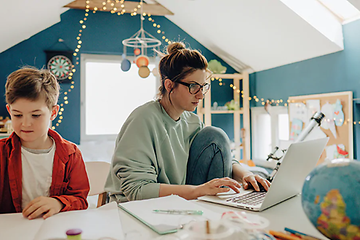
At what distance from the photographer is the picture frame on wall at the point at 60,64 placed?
350 centimetres

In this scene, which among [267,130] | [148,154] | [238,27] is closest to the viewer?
[148,154]

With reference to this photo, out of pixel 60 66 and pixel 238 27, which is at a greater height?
pixel 238 27

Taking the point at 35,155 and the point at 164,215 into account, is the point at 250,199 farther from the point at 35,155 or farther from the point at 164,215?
the point at 35,155

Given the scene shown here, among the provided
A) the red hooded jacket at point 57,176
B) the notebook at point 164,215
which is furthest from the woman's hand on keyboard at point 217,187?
the red hooded jacket at point 57,176

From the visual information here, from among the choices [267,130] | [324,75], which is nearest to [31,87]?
[324,75]

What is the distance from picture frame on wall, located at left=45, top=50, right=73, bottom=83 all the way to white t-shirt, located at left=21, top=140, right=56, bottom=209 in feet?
8.85

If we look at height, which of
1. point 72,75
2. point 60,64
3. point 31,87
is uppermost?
point 60,64

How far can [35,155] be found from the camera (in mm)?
1048

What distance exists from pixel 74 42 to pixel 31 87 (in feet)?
9.25

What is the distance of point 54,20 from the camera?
3.41 m

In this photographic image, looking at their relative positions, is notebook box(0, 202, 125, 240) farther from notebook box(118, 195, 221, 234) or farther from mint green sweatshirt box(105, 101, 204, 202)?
mint green sweatshirt box(105, 101, 204, 202)

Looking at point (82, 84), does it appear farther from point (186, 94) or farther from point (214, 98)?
point (186, 94)

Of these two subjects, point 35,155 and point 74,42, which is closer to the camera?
point 35,155

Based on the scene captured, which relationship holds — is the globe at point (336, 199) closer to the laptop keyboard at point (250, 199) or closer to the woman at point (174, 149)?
the laptop keyboard at point (250, 199)
